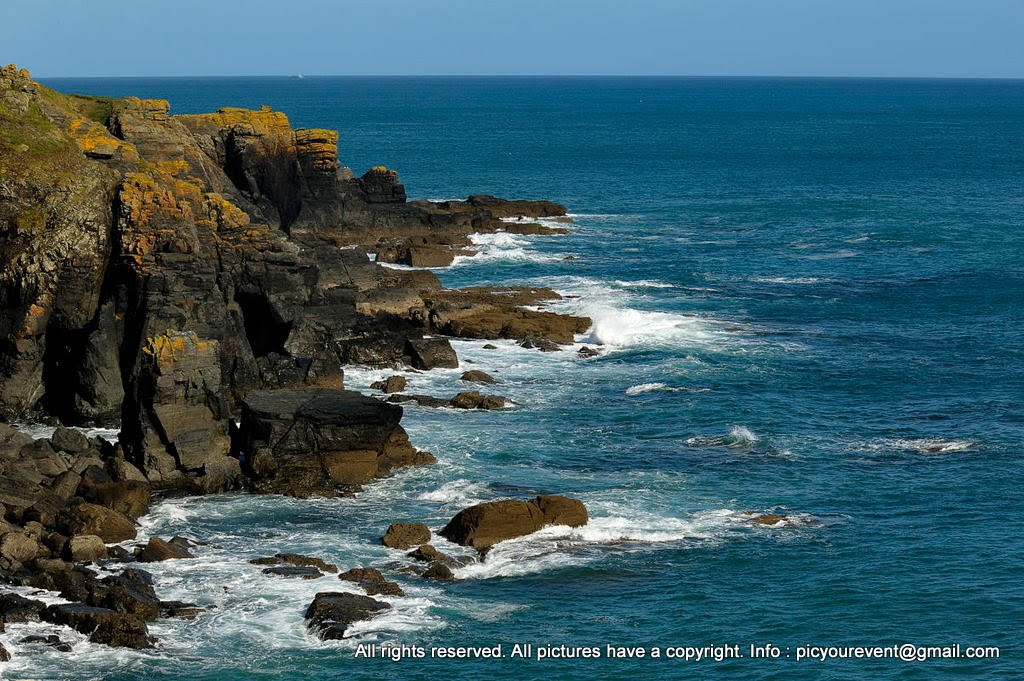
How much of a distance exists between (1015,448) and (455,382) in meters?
24.3

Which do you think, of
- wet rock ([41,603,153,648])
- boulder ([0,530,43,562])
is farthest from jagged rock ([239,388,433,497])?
wet rock ([41,603,153,648])

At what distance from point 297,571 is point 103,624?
6.36 m

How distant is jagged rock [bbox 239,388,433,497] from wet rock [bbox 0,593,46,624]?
11.6 m

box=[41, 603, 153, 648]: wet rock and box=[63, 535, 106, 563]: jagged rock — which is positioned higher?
box=[63, 535, 106, 563]: jagged rock

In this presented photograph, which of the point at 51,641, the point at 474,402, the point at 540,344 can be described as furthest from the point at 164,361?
the point at 540,344

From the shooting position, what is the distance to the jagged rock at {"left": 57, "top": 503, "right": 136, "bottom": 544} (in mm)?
42472

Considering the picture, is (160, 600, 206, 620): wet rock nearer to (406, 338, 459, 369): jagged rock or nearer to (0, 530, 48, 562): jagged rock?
(0, 530, 48, 562): jagged rock

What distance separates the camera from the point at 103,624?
36.4 metres

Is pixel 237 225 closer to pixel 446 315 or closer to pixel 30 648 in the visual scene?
pixel 446 315

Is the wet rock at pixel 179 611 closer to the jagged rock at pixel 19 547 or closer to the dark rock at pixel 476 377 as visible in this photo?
the jagged rock at pixel 19 547

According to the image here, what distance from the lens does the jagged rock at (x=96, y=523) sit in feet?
139

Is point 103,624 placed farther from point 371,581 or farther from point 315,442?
point 315,442

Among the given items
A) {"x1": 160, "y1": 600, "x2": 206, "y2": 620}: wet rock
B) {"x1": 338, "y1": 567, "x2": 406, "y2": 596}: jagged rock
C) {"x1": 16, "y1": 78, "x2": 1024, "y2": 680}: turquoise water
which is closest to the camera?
{"x1": 16, "y1": 78, "x2": 1024, "y2": 680}: turquoise water

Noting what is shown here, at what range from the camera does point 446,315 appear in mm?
73438
